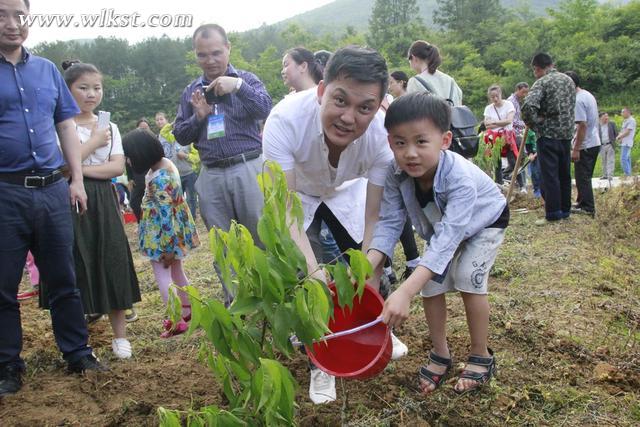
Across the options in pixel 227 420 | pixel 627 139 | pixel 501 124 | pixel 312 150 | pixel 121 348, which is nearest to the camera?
pixel 227 420

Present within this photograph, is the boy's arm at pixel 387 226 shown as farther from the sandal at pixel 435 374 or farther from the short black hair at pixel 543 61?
the short black hair at pixel 543 61

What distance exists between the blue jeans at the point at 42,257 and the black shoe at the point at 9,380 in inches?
1.5

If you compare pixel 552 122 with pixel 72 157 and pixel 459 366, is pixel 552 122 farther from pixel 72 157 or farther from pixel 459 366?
pixel 72 157

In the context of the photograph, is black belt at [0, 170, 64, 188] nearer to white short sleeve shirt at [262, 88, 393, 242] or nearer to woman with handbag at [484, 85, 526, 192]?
white short sleeve shirt at [262, 88, 393, 242]

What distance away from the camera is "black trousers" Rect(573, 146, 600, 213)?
635 cm

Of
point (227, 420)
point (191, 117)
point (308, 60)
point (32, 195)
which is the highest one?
point (308, 60)

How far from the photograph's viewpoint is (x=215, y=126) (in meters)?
3.34

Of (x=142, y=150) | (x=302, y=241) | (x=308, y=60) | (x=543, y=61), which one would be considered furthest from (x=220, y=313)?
(x=543, y=61)

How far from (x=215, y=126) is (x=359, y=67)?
5.07 feet

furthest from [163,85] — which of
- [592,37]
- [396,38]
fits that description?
[592,37]

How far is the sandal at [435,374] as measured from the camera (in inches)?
91.3

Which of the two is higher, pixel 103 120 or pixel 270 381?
pixel 103 120

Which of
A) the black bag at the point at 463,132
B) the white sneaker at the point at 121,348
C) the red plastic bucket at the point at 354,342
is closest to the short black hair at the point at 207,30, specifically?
the black bag at the point at 463,132

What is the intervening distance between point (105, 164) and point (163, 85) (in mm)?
41924
